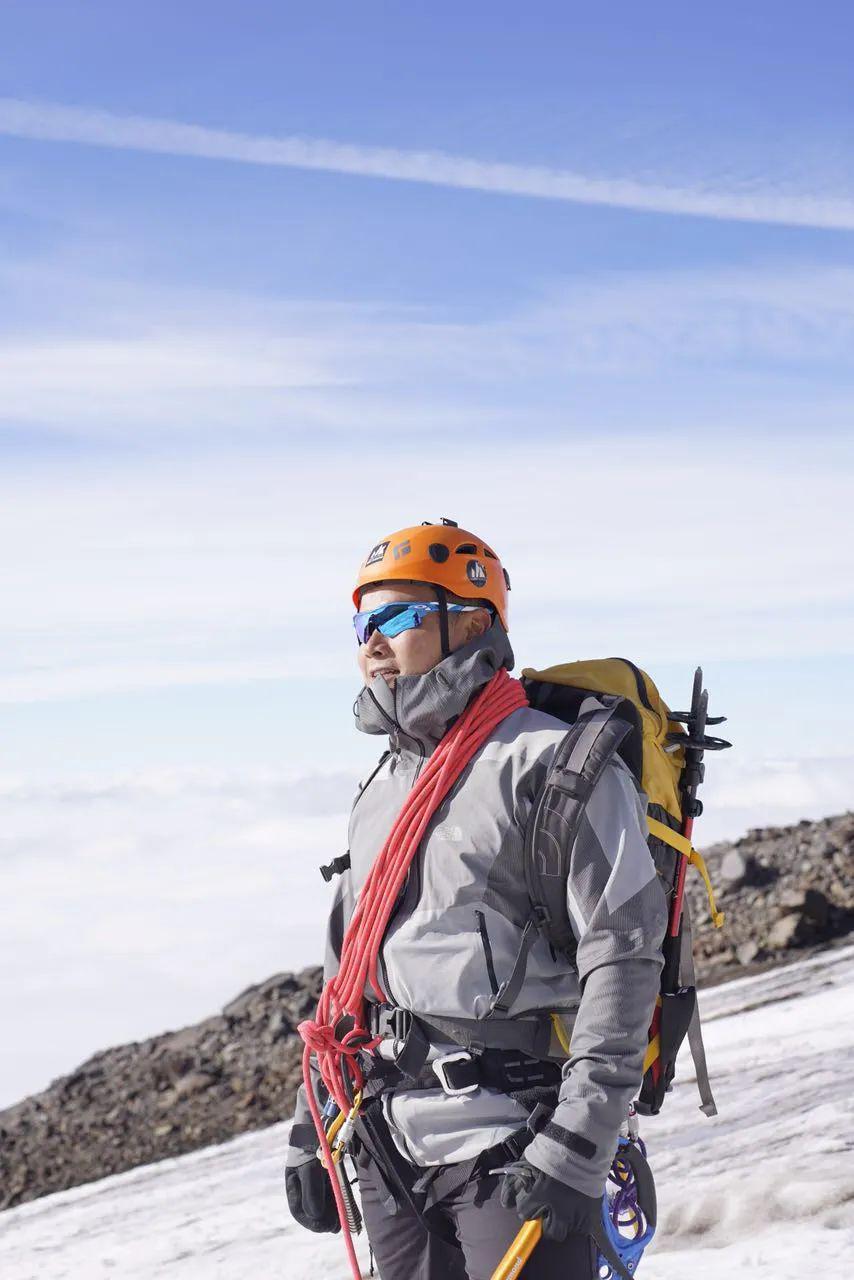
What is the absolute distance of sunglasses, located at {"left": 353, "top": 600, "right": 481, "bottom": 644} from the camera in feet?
13.0

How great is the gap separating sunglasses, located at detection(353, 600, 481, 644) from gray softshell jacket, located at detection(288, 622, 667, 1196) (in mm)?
175

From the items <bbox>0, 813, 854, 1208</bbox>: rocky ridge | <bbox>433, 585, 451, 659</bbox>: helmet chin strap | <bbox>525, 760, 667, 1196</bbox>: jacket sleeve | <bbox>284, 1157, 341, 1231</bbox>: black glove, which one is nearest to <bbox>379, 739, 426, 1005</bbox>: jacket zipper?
<bbox>525, 760, 667, 1196</bbox>: jacket sleeve

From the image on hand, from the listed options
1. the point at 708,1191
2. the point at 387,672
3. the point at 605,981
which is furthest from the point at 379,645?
the point at 708,1191

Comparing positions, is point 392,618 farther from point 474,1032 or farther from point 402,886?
point 474,1032

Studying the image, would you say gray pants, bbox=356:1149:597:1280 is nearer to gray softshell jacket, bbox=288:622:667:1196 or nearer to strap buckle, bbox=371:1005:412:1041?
gray softshell jacket, bbox=288:622:667:1196

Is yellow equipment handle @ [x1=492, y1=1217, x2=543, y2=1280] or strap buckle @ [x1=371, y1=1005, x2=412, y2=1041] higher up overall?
strap buckle @ [x1=371, y1=1005, x2=412, y2=1041]

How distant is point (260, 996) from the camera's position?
14.5 meters

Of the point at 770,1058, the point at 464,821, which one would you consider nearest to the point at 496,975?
the point at 464,821

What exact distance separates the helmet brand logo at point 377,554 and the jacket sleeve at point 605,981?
3.58 ft

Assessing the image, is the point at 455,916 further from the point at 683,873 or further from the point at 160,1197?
the point at 160,1197

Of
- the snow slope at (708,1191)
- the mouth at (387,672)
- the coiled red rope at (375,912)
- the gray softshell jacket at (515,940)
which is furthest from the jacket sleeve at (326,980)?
the snow slope at (708,1191)

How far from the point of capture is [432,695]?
12.6ft

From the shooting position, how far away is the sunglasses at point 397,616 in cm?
396

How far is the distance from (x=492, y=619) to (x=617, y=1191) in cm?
174
